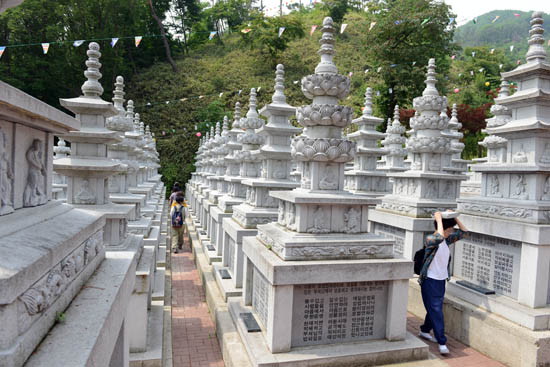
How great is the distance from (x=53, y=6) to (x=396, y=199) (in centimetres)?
3536

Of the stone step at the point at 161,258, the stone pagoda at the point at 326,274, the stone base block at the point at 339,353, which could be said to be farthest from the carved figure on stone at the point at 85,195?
the stone step at the point at 161,258

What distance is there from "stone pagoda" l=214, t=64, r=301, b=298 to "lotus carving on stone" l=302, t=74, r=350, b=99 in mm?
2659

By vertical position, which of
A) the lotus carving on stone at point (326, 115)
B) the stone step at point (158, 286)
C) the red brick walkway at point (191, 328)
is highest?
the lotus carving on stone at point (326, 115)

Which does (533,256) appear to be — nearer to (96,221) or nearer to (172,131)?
(96,221)

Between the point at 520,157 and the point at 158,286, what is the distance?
23.6 ft

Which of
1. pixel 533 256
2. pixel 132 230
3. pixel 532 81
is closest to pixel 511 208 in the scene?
pixel 533 256

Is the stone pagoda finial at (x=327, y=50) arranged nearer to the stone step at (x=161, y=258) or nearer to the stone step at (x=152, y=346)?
the stone step at (x=152, y=346)

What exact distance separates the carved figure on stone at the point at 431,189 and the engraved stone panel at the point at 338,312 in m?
3.49

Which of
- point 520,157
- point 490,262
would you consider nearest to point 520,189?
point 520,157

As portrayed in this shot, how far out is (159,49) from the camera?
152 ft

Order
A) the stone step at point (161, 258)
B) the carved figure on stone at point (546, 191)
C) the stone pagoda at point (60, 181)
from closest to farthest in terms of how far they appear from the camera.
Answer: the carved figure on stone at point (546, 191), the stone step at point (161, 258), the stone pagoda at point (60, 181)

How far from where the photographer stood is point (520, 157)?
6.52 metres

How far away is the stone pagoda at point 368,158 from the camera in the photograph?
436 inches

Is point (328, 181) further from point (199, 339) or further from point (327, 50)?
point (199, 339)
